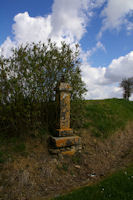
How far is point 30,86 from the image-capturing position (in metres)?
5.12

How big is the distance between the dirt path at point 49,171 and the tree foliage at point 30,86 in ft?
3.93

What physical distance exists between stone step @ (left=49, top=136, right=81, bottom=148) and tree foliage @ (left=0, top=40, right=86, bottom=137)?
94cm

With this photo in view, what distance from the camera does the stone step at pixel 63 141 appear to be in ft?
17.3

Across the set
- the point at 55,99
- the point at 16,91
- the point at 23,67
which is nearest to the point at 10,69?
the point at 23,67

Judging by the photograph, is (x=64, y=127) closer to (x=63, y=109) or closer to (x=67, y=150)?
(x=63, y=109)

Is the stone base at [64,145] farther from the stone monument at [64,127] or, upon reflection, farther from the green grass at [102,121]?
the green grass at [102,121]

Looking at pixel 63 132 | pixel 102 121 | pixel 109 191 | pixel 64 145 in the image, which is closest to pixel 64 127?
pixel 63 132

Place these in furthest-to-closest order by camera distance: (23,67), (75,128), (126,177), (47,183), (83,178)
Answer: (75,128) < (23,67) < (83,178) < (47,183) < (126,177)

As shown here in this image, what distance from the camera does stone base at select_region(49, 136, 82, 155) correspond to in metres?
5.27

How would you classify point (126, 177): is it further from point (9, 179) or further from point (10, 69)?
point (10, 69)

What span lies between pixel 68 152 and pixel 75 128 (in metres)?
1.88

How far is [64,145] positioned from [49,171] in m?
1.22

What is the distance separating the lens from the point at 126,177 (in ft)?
12.4

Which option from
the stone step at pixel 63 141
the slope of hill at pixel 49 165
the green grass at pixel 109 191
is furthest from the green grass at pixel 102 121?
the green grass at pixel 109 191
